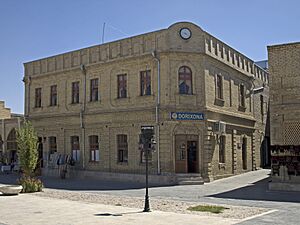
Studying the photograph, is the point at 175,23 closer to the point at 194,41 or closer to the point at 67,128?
the point at 194,41

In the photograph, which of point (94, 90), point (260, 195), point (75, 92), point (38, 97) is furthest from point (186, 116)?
point (38, 97)

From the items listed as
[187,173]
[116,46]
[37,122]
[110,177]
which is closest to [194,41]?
[116,46]

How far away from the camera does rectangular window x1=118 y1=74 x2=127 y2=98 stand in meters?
26.4

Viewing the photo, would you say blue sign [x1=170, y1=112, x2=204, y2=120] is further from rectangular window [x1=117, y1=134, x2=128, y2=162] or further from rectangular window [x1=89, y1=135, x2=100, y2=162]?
rectangular window [x1=89, y1=135, x2=100, y2=162]

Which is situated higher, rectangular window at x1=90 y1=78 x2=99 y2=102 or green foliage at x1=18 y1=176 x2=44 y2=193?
rectangular window at x1=90 y1=78 x2=99 y2=102

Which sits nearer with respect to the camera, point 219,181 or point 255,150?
point 219,181

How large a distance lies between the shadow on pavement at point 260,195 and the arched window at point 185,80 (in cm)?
699

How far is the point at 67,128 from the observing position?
96.7 ft

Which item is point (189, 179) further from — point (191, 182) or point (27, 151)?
point (27, 151)

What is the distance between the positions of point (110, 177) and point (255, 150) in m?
13.1

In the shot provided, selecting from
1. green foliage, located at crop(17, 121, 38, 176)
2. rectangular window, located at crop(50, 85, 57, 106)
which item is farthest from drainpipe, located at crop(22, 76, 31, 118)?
green foliage, located at crop(17, 121, 38, 176)

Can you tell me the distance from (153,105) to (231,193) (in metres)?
7.83

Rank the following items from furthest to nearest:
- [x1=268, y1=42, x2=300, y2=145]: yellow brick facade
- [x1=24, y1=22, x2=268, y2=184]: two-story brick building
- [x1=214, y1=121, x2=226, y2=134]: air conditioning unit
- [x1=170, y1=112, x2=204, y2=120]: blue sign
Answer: [x1=214, y1=121, x2=226, y2=134]: air conditioning unit, [x1=24, y1=22, x2=268, y2=184]: two-story brick building, [x1=170, y1=112, x2=204, y2=120]: blue sign, [x1=268, y1=42, x2=300, y2=145]: yellow brick facade

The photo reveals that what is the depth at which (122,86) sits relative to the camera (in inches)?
1046
